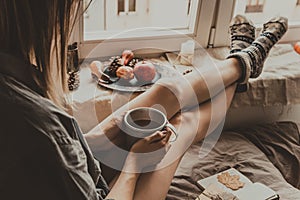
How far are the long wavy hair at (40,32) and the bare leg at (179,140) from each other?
0.40 meters

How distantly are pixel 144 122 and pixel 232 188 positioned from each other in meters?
0.32

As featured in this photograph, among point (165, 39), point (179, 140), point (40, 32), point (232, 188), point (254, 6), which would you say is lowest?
point (232, 188)

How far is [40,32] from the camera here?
0.69 meters

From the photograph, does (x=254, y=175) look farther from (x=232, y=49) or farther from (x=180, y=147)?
(x=232, y=49)

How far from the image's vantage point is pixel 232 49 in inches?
57.7

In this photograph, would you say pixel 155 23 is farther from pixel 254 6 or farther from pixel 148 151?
pixel 148 151

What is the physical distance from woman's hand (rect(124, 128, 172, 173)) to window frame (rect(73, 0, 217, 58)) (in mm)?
500

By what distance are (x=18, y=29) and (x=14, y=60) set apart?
0.16ft

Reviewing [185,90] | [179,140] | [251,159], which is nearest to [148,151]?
[179,140]

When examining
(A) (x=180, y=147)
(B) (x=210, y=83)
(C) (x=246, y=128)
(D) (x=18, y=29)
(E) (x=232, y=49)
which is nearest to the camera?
(D) (x=18, y=29)

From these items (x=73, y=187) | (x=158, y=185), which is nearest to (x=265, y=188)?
(x=158, y=185)

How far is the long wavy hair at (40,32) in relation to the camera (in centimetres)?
66

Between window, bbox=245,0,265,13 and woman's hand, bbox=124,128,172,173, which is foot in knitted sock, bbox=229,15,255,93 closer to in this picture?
window, bbox=245,0,265,13

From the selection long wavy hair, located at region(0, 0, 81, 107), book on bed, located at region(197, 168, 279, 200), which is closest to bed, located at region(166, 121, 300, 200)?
book on bed, located at region(197, 168, 279, 200)
